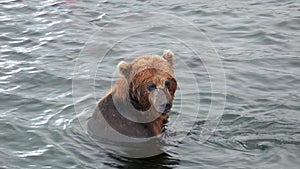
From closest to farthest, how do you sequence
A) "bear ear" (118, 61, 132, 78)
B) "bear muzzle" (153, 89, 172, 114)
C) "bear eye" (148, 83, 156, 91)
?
"bear muzzle" (153, 89, 172, 114) < "bear eye" (148, 83, 156, 91) < "bear ear" (118, 61, 132, 78)

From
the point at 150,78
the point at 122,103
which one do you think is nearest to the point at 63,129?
the point at 122,103

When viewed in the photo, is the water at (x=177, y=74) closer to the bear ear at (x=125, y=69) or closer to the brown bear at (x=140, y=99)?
the brown bear at (x=140, y=99)

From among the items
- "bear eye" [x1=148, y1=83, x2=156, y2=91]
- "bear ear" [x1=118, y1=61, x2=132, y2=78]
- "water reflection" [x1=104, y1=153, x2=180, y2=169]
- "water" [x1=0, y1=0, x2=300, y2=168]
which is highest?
"bear ear" [x1=118, y1=61, x2=132, y2=78]

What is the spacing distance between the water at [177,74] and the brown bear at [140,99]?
0.38 m

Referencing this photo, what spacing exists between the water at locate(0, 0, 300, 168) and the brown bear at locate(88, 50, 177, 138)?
0.38 metres

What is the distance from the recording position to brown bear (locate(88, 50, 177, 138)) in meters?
8.12

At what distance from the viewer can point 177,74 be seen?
458 inches

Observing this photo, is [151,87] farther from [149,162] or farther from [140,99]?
[149,162]

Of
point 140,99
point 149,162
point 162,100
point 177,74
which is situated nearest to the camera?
point 162,100

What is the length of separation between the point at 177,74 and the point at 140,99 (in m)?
3.33

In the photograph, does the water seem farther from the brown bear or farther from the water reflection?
the brown bear

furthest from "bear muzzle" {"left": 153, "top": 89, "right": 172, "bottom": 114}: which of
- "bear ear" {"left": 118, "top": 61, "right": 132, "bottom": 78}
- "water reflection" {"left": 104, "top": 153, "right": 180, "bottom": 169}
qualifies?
"water reflection" {"left": 104, "top": 153, "right": 180, "bottom": 169}

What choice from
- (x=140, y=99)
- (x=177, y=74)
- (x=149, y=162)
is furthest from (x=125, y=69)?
(x=177, y=74)

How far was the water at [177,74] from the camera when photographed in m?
8.70
